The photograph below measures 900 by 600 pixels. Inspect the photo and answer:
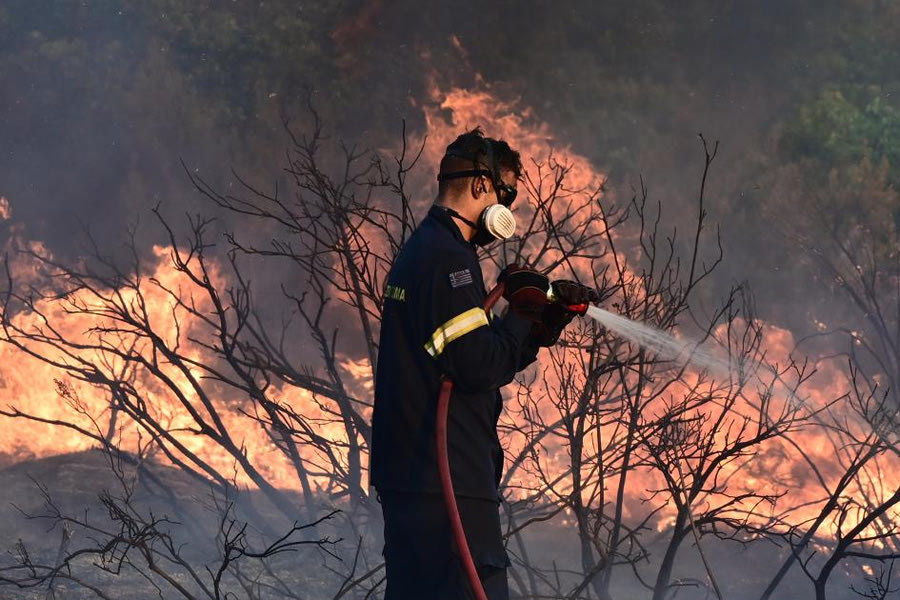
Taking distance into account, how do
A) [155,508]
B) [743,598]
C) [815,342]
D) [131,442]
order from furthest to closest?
[131,442], [815,342], [155,508], [743,598]

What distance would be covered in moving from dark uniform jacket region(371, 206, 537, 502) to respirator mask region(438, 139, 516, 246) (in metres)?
0.08

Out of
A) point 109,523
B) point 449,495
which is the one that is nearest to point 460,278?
point 449,495

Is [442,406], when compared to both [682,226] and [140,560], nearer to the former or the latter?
[140,560]

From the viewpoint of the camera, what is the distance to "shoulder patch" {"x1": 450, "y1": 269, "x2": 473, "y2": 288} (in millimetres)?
2623

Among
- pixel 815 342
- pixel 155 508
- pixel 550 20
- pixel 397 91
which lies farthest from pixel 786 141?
pixel 155 508

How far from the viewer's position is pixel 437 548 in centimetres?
271

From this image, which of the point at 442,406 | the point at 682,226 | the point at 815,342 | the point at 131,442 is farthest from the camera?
the point at 131,442

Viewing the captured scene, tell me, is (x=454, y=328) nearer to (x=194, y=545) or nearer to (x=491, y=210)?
(x=491, y=210)

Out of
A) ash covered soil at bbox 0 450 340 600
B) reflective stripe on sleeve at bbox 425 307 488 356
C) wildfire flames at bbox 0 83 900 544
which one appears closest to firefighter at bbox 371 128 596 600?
reflective stripe on sleeve at bbox 425 307 488 356

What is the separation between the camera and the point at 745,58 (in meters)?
11.5

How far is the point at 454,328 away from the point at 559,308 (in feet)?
1.10

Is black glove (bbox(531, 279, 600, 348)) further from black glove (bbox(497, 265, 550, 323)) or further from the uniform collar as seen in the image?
the uniform collar

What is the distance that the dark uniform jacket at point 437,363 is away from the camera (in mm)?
2596

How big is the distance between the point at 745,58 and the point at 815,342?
3.70 m
